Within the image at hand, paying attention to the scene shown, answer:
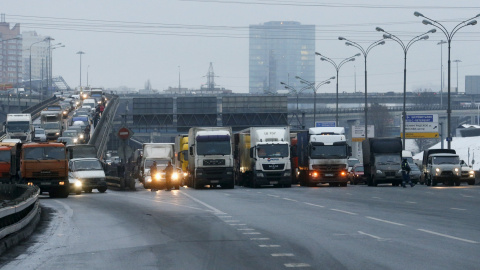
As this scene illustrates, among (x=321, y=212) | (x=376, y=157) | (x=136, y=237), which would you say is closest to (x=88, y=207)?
(x=321, y=212)

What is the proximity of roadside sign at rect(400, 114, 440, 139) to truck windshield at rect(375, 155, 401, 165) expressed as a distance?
119 ft

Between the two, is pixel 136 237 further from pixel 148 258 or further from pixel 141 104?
pixel 141 104

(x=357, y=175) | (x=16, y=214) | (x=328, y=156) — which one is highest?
(x=328, y=156)

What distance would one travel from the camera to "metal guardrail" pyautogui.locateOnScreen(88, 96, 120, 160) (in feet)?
301

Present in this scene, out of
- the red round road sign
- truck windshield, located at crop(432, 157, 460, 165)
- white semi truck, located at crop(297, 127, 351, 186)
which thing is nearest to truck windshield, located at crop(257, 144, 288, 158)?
white semi truck, located at crop(297, 127, 351, 186)

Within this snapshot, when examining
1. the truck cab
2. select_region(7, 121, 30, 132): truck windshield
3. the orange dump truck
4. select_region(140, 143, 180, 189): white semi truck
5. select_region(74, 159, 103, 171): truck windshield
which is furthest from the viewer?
select_region(7, 121, 30, 132): truck windshield

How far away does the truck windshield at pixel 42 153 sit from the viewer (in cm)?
4169

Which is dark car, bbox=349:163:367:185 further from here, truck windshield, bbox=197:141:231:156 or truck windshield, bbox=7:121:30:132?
truck windshield, bbox=7:121:30:132

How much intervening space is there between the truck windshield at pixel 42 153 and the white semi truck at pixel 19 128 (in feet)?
178

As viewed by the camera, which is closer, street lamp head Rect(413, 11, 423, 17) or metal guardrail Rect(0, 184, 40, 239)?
metal guardrail Rect(0, 184, 40, 239)

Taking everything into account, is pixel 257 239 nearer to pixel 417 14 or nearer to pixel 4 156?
pixel 4 156

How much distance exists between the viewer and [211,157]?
51094 mm

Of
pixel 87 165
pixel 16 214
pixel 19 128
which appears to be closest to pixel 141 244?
pixel 16 214

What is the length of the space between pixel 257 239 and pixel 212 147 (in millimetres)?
33431
